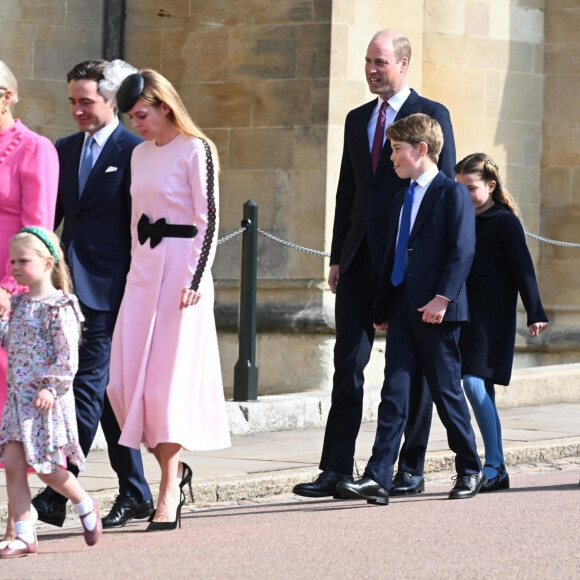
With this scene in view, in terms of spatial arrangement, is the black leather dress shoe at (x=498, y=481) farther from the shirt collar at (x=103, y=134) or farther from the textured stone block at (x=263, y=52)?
the textured stone block at (x=263, y=52)

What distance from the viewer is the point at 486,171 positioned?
7793mm

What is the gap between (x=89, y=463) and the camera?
8.04 metres

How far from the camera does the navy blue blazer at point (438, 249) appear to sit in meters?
6.89

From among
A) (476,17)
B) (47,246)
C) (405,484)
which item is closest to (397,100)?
(405,484)

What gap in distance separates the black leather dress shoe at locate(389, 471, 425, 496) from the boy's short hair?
1.46 metres

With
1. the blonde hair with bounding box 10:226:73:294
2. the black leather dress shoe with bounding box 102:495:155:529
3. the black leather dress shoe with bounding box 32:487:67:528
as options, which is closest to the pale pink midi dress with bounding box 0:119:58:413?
the blonde hair with bounding box 10:226:73:294

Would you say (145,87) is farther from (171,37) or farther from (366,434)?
(171,37)

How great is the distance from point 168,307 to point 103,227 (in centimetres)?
51

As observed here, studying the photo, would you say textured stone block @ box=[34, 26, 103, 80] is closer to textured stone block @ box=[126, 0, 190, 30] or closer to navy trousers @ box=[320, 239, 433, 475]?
textured stone block @ box=[126, 0, 190, 30]

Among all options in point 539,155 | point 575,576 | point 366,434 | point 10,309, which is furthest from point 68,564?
point 539,155

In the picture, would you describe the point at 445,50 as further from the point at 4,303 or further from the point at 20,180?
the point at 4,303

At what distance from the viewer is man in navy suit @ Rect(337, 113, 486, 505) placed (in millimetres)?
6871

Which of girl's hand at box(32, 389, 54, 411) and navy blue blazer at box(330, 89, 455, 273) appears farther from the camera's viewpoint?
navy blue blazer at box(330, 89, 455, 273)

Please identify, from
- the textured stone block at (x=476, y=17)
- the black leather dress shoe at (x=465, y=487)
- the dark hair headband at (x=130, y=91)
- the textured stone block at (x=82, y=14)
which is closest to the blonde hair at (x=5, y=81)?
the dark hair headband at (x=130, y=91)
